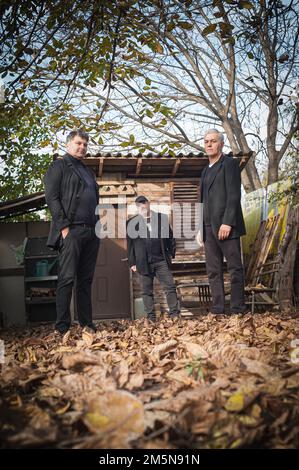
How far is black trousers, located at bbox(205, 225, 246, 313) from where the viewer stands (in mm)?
4582

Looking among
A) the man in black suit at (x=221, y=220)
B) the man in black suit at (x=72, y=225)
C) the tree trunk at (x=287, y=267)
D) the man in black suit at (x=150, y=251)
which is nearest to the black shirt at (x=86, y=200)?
the man in black suit at (x=72, y=225)

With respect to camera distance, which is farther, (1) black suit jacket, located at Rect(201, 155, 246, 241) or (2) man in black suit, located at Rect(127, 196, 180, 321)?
(2) man in black suit, located at Rect(127, 196, 180, 321)

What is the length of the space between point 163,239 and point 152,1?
3.67m

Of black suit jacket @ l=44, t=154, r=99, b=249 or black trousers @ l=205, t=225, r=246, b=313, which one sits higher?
black suit jacket @ l=44, t=154, r=99, b=249

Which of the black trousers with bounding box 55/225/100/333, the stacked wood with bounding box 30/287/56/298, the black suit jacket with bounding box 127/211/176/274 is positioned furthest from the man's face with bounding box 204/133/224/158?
the stacked wood with bounding box 30/287/56/298

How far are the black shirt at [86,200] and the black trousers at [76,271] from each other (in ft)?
0.29

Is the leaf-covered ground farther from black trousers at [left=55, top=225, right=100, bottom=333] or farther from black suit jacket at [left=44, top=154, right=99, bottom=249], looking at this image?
black suit jacket at [left=44, top=154, right=99, bottom=249]

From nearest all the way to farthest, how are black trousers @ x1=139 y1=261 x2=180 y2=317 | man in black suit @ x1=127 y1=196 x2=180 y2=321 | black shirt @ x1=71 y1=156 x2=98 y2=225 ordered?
black shirt @ x1=71 y1=156 x2=98 y2=225 → black trousers @ x1=139 y1=261 x2=180 y2=317 → man in black suit @ x1=127 y1=196 x2=180 y2=321

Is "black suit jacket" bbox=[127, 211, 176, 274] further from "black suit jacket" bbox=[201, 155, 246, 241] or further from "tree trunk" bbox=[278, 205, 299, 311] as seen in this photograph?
"black suit jacket" bbox=[201, 155, 246, 241]

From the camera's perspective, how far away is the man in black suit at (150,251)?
272 inches

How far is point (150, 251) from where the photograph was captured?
273 inches

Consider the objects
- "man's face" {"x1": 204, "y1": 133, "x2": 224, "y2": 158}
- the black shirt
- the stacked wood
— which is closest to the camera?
the black shirt

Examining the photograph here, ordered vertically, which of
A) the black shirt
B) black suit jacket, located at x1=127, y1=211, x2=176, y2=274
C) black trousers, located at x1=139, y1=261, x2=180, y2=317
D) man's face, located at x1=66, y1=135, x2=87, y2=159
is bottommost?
black trousers, located at x1=139, y1=261, x2=180, y2=317

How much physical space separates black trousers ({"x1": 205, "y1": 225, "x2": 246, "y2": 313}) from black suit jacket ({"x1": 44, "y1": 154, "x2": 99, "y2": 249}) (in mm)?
1522
